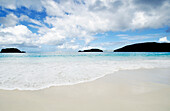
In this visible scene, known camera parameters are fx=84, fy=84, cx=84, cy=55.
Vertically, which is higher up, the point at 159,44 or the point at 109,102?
the point at 159,44

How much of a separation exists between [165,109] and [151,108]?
35 cm

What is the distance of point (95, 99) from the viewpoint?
279 centimetres

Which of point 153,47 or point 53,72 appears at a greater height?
point 153,47

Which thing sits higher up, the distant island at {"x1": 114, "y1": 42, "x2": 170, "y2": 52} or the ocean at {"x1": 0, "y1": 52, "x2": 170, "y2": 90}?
the distant island at {"x1": 114, "y1": 42, "x2": 170, "y2": 52}

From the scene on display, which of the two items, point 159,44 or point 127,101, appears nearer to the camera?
point 127,101

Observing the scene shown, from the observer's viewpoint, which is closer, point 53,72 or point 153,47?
point 53,72

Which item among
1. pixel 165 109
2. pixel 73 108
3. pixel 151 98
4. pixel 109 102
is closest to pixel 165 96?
pixel 151 98

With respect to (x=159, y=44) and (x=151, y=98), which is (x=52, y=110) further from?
(x=159, y=44)

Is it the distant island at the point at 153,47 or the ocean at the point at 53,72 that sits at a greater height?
the distant island at the point at 153,47

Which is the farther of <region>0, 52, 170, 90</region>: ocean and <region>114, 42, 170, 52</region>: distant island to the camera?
<region>114, 42, 170, 52</region>: distant island

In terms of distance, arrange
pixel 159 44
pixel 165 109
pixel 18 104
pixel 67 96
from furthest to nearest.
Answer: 1. pixel 159 44
2. pixel 67 96
3. pixel 18 104
4. pixel 165 109

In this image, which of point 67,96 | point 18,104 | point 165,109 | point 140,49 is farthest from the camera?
point 140,49

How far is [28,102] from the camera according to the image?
8.85ft

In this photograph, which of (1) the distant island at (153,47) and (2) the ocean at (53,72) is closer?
(2) the ocean at (53,72)
